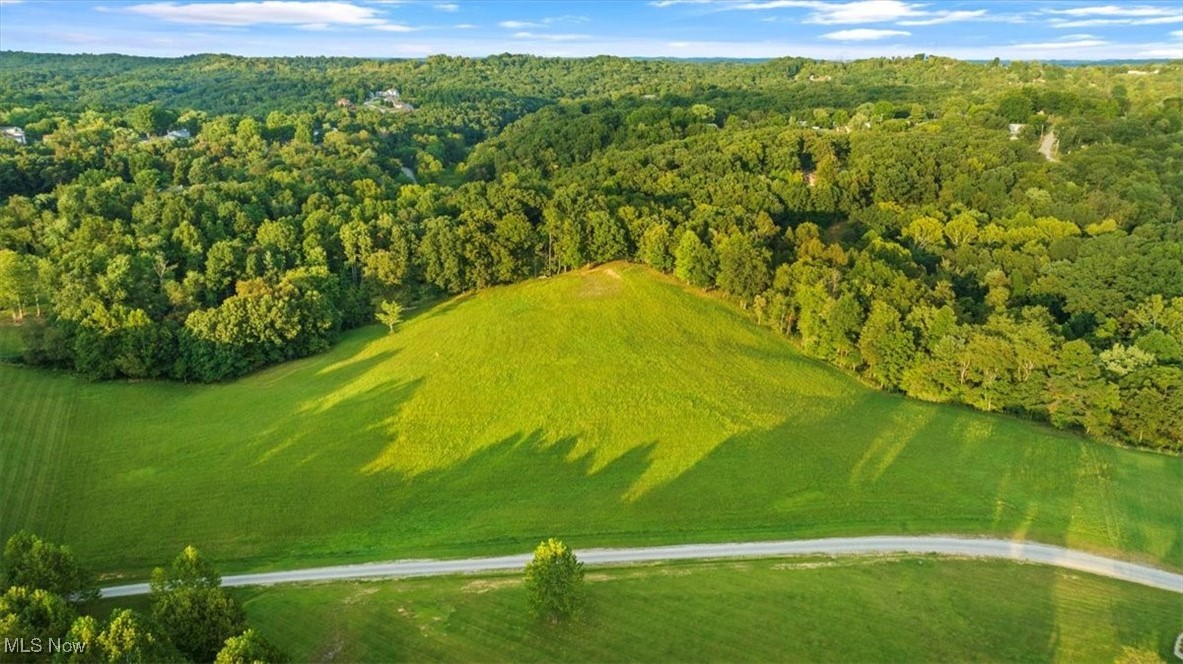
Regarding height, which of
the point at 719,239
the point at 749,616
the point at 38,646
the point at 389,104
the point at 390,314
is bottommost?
the point at 749,616

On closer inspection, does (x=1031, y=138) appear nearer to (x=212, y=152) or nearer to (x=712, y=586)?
(x=712, y=586)

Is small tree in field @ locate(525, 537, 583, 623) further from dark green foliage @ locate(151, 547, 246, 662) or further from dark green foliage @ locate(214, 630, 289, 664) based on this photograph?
dark green foliage @ locate(151, 547, 246, 662)

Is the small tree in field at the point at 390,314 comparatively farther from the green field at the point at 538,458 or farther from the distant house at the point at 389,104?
the distant house at the point at 389,104

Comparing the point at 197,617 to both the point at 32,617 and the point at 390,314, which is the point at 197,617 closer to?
the point at 32,617

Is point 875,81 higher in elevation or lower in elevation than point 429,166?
higher

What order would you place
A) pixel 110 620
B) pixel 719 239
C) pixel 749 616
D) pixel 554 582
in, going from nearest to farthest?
pixel 110 620
pixel 554 582
pixel 749 616
pixel 719 239

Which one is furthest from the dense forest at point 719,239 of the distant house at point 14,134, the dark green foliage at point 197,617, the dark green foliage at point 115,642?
the dark green foliage at point 115,642

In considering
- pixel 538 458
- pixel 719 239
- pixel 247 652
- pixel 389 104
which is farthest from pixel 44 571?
pixel 389 104

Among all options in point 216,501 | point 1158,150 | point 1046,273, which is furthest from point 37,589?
point 1158,150
